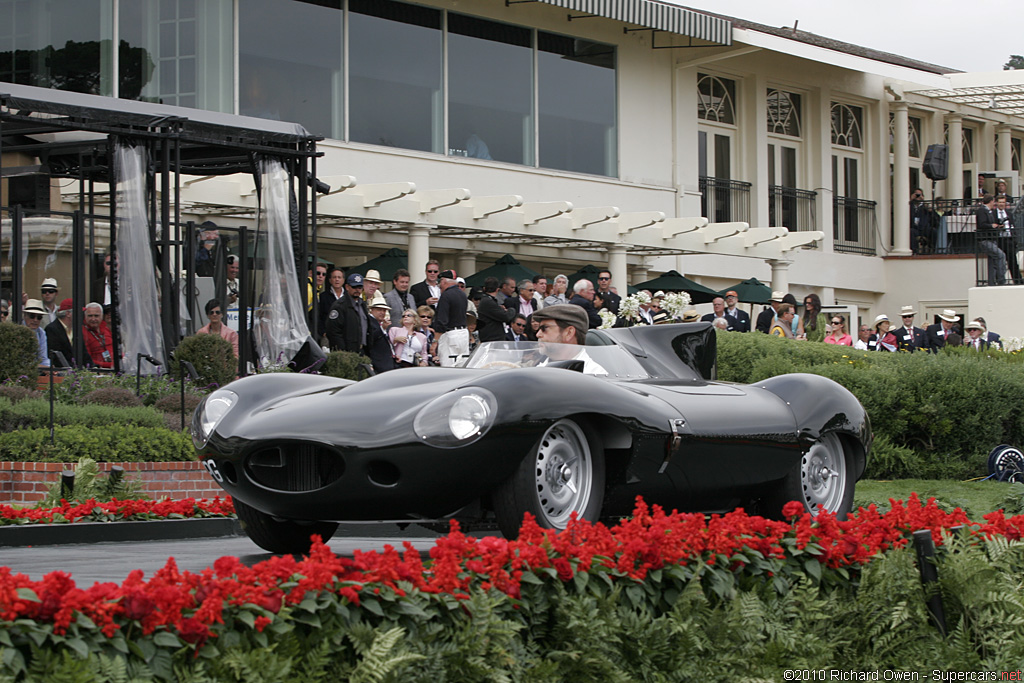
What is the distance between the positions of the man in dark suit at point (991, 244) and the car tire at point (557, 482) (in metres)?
24.8

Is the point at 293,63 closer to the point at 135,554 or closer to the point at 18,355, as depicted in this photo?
the point at 18,355

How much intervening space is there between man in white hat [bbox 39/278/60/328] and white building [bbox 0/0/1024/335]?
498cm

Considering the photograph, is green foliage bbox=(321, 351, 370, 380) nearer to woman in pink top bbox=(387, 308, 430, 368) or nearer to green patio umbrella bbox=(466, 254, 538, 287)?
woman in pink top bbox=(387, 308, 430, 368)

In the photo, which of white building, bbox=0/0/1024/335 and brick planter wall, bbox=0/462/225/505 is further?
white building, bbox=0/0/1024/335

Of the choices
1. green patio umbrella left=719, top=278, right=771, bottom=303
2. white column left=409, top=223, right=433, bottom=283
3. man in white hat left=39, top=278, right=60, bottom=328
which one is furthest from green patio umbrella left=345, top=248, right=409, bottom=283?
man in white hat left=39, top=278, right=60, bottom=328

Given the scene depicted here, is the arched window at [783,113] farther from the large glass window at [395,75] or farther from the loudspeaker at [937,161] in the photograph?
the large glass window at [395,75]

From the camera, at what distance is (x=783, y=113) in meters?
34.8

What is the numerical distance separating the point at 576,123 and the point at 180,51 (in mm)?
9628

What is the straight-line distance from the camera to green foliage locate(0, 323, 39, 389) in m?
12.8

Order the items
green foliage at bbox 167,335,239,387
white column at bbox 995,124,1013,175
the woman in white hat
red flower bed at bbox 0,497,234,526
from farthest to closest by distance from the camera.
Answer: white column at bbox 995,124,1013,175 → the woman in white hat → green foliage at bbox 167,335,239,387 → red flower bed at bbox 0,497,234,526

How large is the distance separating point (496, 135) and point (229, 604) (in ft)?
77.5

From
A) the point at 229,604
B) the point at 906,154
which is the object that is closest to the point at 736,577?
the point at 229,604

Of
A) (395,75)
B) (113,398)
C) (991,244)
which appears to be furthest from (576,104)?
(113,398)

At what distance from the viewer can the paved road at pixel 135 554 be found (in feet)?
21.4
